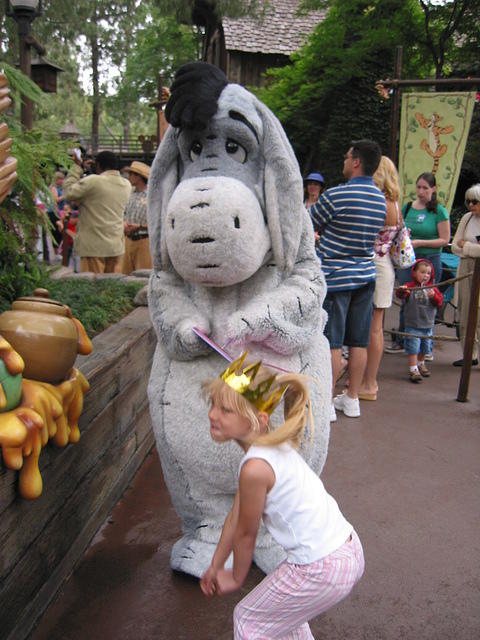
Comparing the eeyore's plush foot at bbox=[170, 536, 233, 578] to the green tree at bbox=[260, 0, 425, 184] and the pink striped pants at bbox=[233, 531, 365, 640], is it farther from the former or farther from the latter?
the green tree at bbox=[260, 0, 425, 184]

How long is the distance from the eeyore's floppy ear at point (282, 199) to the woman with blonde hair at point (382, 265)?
96.3 inches

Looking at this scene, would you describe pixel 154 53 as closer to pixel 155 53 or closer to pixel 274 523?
pixel 155 53

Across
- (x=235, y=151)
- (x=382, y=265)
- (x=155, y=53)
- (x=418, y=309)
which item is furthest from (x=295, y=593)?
(x=155, y=53)

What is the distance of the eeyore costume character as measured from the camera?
229cm

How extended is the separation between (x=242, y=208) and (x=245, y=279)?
317 millimetres

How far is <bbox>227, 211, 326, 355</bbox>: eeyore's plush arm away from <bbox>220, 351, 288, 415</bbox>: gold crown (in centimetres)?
56

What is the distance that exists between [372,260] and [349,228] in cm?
41

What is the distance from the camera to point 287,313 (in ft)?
7.75

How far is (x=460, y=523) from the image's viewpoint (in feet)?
9.98

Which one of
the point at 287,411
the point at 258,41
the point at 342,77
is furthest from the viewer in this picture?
the point at 258,41

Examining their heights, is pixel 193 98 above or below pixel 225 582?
above

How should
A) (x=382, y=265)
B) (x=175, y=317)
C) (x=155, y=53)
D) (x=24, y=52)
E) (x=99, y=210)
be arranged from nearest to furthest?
(x=175, y=317)
(x=382, y=265)
(x=99, y=210)
(x=24, y=52)
(x=155, y=53)

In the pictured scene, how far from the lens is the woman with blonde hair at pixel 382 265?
15.6ft

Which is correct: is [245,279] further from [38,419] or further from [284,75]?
[284,75]
